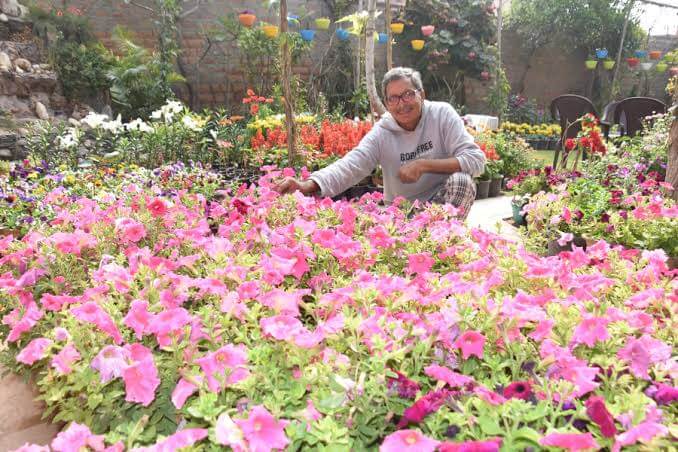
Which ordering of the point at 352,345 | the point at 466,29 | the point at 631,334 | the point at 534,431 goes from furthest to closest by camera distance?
the point at 466,29 → the point at 631,334 → the point at 352,345 → the point at 534,431

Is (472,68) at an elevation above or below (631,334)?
above

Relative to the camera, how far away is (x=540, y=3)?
11219 mm

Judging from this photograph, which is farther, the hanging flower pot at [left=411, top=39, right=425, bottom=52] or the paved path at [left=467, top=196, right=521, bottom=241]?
the hanging flower pot at [left=411, top=39, right=425, bottom=52]

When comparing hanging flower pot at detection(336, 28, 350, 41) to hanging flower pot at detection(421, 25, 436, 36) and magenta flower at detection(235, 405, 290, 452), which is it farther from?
magenta flower at detection(235, 405, 290, 452)

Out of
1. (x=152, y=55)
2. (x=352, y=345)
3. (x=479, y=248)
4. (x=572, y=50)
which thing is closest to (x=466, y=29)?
(x=572, y=50)

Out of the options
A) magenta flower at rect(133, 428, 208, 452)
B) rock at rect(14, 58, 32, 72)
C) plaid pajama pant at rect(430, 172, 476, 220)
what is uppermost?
rock at rect(14, 58, 32, 72)

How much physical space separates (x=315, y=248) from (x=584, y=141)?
3.68 m

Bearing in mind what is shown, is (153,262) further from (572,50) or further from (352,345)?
(572,50)

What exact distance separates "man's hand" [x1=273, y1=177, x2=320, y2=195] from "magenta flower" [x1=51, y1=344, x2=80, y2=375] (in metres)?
1.33

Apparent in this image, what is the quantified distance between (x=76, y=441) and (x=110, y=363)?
151 millimetres

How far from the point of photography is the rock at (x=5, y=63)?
7184 millimetres

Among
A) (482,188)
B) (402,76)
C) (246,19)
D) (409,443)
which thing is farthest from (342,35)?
(409,443)

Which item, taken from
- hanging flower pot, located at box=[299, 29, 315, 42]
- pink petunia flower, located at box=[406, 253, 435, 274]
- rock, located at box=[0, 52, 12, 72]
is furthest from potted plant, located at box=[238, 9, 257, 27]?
pink petunia flower, located at box=[406, 253, 435, 274]

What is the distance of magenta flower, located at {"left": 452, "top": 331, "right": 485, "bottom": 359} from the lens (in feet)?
2.84
